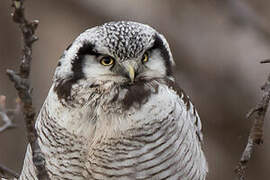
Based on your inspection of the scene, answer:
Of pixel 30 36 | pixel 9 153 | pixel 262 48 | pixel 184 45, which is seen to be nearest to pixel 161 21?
pixel 184 45

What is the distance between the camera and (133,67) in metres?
3.16

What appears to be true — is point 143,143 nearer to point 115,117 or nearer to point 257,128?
point 115,117

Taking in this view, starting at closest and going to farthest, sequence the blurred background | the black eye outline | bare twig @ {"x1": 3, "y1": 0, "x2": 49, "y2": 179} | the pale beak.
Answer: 1. bare twig @ {"x1": 3, "y1": 0, "x2": 49, "y2": 179}
2. the pale beak
3. the black eye outline
4. the blurred background

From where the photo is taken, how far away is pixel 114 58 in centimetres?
320

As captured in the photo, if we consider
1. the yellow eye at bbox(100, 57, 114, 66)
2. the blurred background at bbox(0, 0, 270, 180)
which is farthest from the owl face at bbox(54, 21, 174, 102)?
the blurred background at bbox(0, 0, 270, 180)

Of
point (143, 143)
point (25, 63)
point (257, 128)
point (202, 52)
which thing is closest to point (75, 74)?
point (143, 143)

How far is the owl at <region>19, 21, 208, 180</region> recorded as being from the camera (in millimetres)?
3234

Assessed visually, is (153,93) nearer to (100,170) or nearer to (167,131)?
(167,131)

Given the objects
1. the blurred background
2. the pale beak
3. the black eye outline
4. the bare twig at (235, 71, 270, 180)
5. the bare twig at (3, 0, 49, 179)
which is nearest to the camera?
the bare twig at (3, 0, 49, 179)

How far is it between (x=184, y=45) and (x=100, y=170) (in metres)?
4.26

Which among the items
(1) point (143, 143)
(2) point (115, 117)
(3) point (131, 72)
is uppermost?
(3) point (131, 72)

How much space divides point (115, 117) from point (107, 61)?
12.4 inches

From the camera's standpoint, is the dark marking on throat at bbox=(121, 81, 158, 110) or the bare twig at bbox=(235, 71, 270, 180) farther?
the dark marking on throat at bbox=(121, 81, 158, 110)

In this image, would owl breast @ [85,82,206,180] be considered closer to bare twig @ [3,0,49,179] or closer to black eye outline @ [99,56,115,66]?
black eye outline @ [99,56,115,66]
